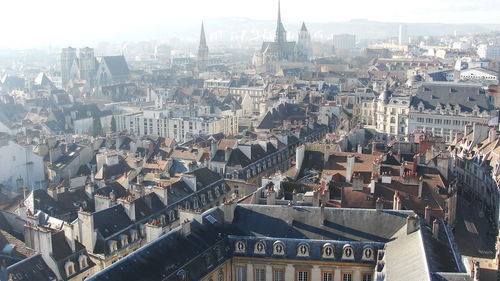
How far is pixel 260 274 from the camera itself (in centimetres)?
4188

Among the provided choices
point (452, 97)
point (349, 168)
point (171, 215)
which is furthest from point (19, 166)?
point (452, 97)

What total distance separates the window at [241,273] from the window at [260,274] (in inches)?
32.5

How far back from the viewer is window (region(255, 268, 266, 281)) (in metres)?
41.8

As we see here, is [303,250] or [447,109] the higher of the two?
[447,109]

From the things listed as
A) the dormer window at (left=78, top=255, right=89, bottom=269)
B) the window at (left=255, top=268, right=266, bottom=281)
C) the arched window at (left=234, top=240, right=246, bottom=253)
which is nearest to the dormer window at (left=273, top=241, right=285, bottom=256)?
the window at (left=255, top=268, right=266, bottom=281)

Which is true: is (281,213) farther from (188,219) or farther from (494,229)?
(494,229)

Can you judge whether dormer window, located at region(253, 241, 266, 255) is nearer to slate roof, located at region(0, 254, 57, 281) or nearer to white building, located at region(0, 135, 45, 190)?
slate roof, located at region(0, 254, 57, 281)

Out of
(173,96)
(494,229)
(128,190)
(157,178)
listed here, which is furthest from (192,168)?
(173,96)

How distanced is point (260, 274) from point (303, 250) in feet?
11.9

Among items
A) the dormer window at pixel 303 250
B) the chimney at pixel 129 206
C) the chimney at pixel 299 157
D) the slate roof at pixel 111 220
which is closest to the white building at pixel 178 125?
the chimney at pixel 299 157

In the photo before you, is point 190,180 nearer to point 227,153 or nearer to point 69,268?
point 227,153

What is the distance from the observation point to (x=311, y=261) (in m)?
41.0

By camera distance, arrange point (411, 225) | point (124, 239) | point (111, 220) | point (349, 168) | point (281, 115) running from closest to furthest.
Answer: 1. point (411, 225)
2. point (124, 239)
3. point (111, 220)
4. point (349, 168)
5. point (281, 115)

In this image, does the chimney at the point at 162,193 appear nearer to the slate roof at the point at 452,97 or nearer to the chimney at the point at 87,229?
the chimney at the point at 87,229
